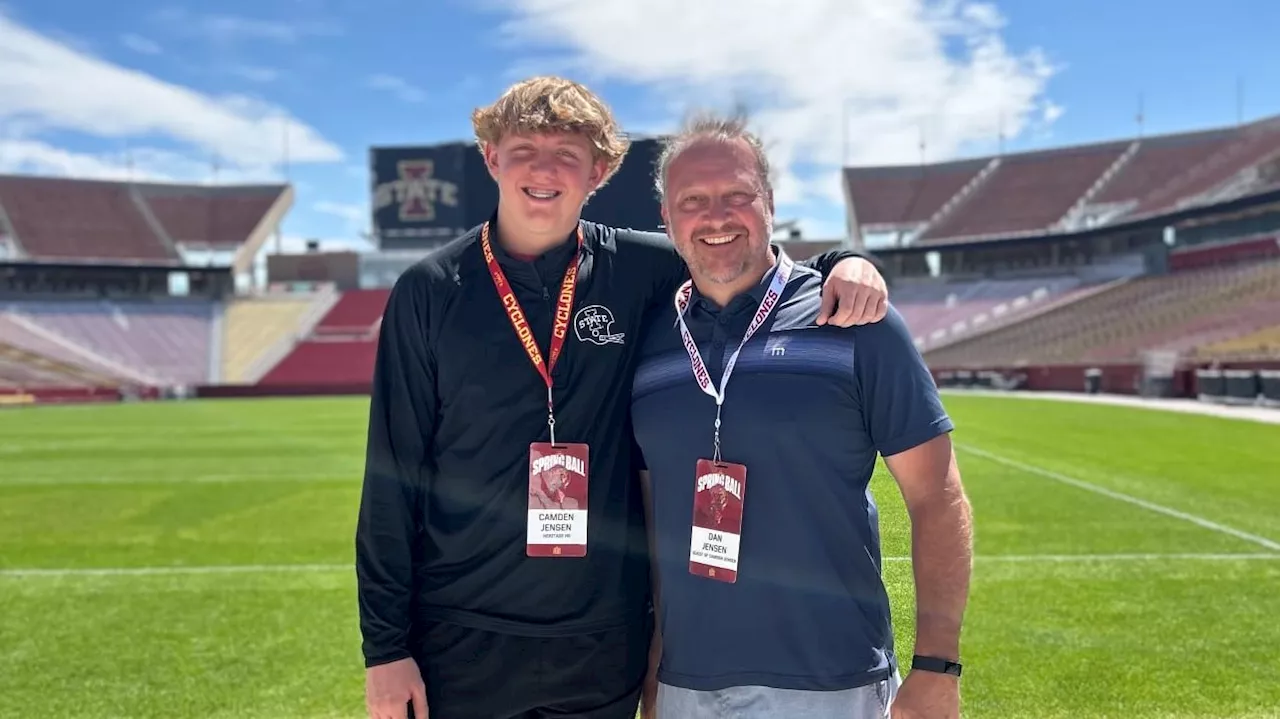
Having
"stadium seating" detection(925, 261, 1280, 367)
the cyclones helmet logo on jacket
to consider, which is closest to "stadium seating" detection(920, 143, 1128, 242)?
"stadium seating" detection(925, 261, 1280, 367)

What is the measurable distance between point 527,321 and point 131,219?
6588 cm

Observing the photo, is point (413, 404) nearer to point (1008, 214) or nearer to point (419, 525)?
point (419, 525)

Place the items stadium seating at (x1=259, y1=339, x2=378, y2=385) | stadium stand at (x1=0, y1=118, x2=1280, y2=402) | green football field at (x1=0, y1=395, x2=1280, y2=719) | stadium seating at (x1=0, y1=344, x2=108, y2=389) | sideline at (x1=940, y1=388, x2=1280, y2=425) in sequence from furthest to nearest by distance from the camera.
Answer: stadium seating at (x1=259, y1=339, x2=378, y2=385) → stadium seating at (x1=0, y1=344, x2=108, y2=389) → stadium stand at (x1=0, y1=118, x2=1280, y2=402) → sideline at (x1=940, y1=388, x2=1280, y2=425) → green football field at (x1=0, y1=395, x2=1280, y2=719)

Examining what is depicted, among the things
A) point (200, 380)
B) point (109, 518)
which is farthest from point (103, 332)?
point (109, 518)

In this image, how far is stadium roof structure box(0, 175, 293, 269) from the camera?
53.1 metres

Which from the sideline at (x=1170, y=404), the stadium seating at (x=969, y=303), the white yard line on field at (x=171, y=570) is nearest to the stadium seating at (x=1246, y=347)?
the sideline at (x=1170, y=404)

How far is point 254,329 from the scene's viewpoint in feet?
169

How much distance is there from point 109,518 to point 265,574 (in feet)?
12.0

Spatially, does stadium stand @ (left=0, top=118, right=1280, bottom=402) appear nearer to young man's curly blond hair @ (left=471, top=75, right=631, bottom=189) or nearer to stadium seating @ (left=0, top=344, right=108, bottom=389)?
stadium seating @ (left=0, top=344, right=108, bottom=389)

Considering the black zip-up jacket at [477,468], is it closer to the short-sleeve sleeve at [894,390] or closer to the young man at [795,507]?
the young man at [795,507]

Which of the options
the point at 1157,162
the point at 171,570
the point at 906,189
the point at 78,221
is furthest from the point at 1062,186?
the point at 78,221

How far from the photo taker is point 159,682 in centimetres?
425

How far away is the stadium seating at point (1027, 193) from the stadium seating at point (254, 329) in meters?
40.1

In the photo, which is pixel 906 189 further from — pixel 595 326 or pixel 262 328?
pixel 595 326
